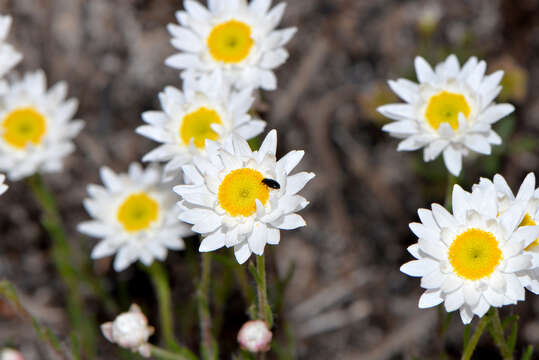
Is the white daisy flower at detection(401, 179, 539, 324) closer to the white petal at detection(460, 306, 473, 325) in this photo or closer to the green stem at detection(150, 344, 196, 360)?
the white petal at detection(460, 306, 473, 325)

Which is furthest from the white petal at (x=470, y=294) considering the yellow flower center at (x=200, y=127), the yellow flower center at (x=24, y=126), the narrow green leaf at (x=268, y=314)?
the yellow flower center at (x=24, y=126)

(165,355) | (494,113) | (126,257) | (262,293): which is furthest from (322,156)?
(262,293)

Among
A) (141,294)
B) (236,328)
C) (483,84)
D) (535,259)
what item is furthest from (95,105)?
(535,259)

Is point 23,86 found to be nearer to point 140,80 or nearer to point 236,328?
point 140,80

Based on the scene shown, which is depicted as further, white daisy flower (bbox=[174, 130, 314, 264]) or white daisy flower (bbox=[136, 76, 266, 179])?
white daisy flower (bbox=[136, 76, 266, 179])

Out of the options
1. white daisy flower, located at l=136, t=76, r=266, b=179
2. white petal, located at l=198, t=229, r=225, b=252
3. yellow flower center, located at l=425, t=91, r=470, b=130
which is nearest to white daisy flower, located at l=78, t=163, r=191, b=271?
white daisy flower, located at l=136, t=76, r=266, b=179
